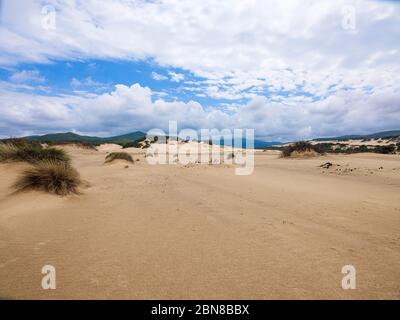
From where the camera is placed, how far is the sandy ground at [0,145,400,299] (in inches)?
116

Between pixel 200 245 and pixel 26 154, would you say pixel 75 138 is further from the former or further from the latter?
pixel 200 245

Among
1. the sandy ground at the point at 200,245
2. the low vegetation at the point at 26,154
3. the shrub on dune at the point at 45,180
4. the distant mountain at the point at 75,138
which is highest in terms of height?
the distant mountain at the point at 75,138

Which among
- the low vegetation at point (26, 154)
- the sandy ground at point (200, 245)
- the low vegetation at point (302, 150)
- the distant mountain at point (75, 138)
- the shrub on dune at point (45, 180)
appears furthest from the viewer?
the distant mountain at point (75, 138)

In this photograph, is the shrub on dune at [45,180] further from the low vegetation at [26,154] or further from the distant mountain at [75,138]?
the distant mountain at [75,138]

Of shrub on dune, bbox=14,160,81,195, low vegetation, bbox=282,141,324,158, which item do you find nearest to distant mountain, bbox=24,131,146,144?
low vegetation, bbox=282,141,324,158

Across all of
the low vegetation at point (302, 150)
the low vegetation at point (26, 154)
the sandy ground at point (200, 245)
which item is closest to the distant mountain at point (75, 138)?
the low vegetation at point (302, 150)

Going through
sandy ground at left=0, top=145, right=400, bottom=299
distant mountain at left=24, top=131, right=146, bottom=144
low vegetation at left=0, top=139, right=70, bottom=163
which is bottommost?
sandy ground at left=0, top=145, right=400, bottom=299

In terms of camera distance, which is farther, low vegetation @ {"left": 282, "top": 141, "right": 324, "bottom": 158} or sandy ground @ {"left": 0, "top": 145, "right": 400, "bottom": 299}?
low vegetation @ {"left": 282, "top": 141, "right": 324, "bottom": 158}

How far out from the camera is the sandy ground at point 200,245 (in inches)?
116

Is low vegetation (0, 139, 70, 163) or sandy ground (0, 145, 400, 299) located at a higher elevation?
low vegetation (0, 139, 70, 163)

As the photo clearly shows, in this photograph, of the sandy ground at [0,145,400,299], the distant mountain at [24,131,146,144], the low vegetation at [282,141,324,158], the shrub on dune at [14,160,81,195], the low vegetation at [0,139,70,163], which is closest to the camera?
the sandy ground at [0,145,400,299]

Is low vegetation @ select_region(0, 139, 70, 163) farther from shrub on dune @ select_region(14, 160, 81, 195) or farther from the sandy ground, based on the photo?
shrub on dune @ select_region(14, 160, 81, 195)
